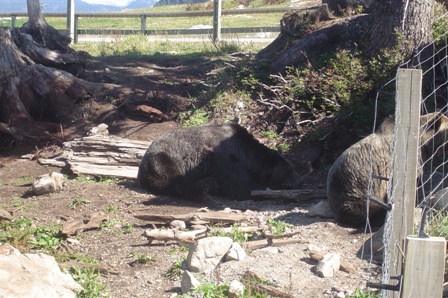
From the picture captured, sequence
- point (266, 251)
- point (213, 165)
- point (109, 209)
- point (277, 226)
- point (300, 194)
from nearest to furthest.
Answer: point (266, 251)
point (277, 226)
point (109, 209)
point (300, 194)
point (213, 165)

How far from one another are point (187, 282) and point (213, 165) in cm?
450

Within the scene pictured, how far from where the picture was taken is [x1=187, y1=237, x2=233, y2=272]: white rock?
21.6 feet

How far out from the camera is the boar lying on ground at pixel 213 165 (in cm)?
1031

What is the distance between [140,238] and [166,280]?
143cm

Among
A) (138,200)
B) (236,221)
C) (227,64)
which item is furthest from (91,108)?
(236,221)

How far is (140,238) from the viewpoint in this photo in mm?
8148

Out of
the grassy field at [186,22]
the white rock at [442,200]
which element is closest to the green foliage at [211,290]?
the white rock at [442,200]

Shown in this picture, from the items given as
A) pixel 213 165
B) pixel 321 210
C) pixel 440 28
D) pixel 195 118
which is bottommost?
pixel 321 210

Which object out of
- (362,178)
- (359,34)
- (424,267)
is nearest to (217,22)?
(359,34)

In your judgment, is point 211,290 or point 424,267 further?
point 211,290

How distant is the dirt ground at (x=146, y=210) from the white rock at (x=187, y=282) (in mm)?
221

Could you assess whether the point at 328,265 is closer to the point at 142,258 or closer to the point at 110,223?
the point at 142,258

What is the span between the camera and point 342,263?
21.4 feet

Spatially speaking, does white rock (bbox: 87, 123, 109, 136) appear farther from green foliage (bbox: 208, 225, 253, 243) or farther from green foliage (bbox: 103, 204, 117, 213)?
green foliage (bbox: 208, 225, 253, 243)
